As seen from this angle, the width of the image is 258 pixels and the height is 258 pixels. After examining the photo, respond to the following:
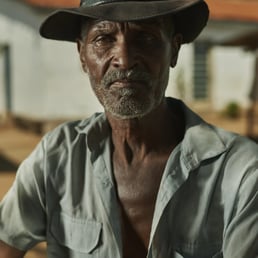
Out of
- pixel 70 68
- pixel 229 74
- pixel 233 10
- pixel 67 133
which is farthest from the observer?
pixel 229 74

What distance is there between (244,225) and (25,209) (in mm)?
608

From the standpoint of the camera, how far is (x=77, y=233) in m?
1.72

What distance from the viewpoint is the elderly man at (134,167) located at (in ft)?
5.17

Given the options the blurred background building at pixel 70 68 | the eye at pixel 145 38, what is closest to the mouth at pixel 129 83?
→ the eye at pixel 145 38

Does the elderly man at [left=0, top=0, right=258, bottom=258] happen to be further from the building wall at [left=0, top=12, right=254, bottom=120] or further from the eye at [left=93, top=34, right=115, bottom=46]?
the building wall at [left=0, top=12, right=254, bottom=120]

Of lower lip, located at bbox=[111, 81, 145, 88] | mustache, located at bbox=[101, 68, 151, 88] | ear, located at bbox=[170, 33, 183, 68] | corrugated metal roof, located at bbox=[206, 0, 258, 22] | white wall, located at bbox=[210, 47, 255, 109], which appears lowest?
white wall, located at bbox=[210, 47, 255, 109]

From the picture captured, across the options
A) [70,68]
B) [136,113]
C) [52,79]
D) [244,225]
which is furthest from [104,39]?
[52,79]

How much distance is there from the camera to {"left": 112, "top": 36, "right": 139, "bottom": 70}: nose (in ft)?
5.13

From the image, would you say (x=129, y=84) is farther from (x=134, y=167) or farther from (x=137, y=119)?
(x=134, y=167)

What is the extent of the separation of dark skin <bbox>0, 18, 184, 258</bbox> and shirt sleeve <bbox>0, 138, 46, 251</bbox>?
4cm

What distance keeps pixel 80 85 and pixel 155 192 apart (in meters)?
10.4

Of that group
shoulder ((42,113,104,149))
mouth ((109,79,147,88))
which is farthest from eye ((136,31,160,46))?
shoulder ((42,113,104,149))

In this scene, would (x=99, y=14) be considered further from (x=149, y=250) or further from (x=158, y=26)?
(x=149, y=250)

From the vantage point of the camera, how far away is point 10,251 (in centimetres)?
175
